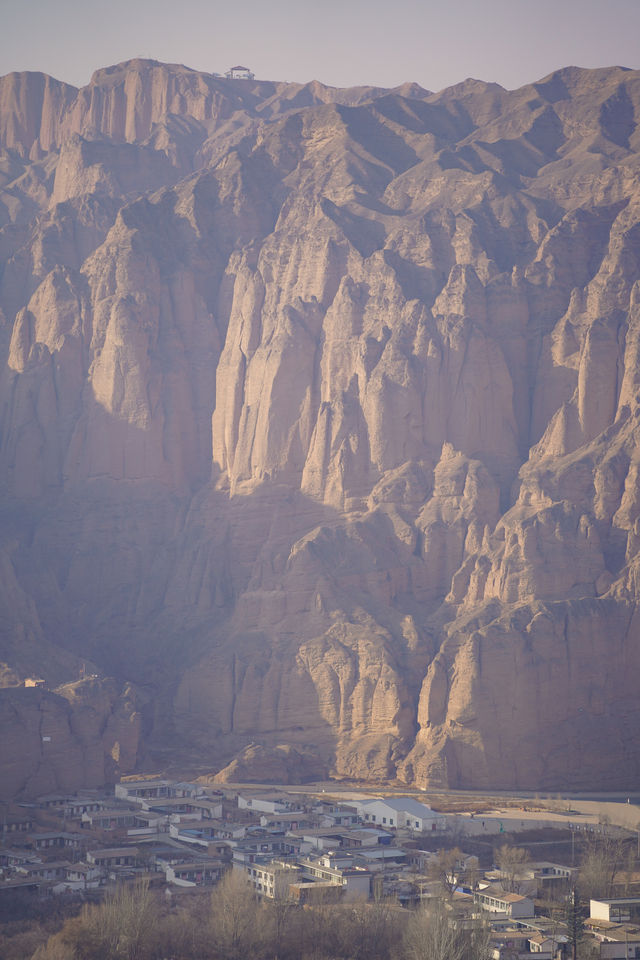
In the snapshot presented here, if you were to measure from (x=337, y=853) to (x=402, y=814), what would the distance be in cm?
1017

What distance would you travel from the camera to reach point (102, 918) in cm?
7638

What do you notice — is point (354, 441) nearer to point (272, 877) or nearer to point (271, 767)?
point (271, 767)

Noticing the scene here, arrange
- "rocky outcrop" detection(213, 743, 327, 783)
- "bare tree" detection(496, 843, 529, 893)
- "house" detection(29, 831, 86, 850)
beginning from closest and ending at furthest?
"bare tree" detection(496, 843, 529, 893), "house" detection(29, 831, 86, 850), "rocky outcrop" detection(213, 743, 327, 783)

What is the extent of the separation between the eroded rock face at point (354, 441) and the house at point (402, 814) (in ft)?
30.9

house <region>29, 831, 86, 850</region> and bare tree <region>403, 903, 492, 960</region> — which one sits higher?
house <region>29, 831, 86, 850</region>

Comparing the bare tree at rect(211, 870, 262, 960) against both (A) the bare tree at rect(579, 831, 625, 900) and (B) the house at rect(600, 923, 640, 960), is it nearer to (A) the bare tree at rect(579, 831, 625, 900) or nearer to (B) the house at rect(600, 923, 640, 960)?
(B) the house at rect(600, 923, 640, 960)

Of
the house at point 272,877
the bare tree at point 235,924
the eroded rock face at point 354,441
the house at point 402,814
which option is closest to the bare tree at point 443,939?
the bare tree at point 235,924

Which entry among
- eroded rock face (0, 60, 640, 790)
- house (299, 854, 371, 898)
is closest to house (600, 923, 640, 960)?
house (299, 854, 371, 898)

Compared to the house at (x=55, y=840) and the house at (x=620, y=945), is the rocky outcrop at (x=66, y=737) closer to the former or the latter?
the house at (x=55, y=840)

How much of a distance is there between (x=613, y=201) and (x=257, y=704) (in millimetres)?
42985

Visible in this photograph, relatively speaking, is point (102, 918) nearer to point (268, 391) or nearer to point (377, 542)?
point (377, 542)

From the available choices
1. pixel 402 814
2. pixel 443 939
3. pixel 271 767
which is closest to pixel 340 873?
pixel 402 814

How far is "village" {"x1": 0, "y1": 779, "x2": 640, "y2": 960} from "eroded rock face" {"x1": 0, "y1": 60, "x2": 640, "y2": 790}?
28.4 ft

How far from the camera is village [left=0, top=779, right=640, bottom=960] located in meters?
83.6
